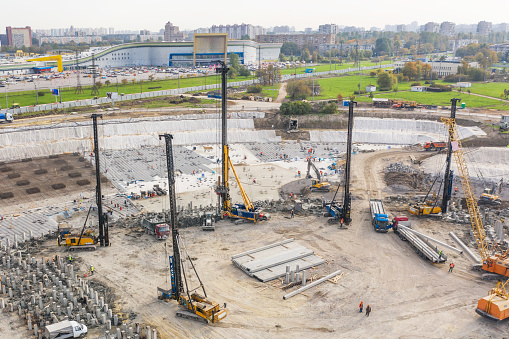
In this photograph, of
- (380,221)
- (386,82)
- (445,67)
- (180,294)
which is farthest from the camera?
(445,67)

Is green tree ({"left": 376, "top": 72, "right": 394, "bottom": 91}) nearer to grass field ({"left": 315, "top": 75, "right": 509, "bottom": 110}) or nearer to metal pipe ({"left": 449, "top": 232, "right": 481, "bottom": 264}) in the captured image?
grass field ({"left": 315, "top": 75, "right": 509, "bottom": 110})

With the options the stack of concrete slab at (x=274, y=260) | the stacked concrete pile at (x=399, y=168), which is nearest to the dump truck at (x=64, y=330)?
the stack of concrete slab at (x=274, y=260)

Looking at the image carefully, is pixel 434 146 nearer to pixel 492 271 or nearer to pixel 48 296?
pixel 492 271

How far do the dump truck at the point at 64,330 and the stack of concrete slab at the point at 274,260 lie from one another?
32.4ft

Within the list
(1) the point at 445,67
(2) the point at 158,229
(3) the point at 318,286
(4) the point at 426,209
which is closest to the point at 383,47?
(1) the point at 445,67

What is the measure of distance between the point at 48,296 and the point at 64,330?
435 cm

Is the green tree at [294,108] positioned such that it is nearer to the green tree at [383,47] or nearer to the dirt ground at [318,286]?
the dirt ground at [318,286]

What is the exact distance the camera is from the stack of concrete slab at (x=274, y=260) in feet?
91.6

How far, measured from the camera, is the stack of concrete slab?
91.6 feet

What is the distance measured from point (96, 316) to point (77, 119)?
150 ft

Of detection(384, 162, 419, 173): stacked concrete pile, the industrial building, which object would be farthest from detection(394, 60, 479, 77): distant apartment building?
detection(384, 162, 419, 173): stacked concrete pile

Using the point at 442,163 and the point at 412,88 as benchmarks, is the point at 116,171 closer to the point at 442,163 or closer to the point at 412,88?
the point at 442,163

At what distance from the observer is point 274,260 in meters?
29.2

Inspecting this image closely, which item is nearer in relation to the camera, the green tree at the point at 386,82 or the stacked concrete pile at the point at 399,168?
the stacked concrete pile at the point at 399,168
